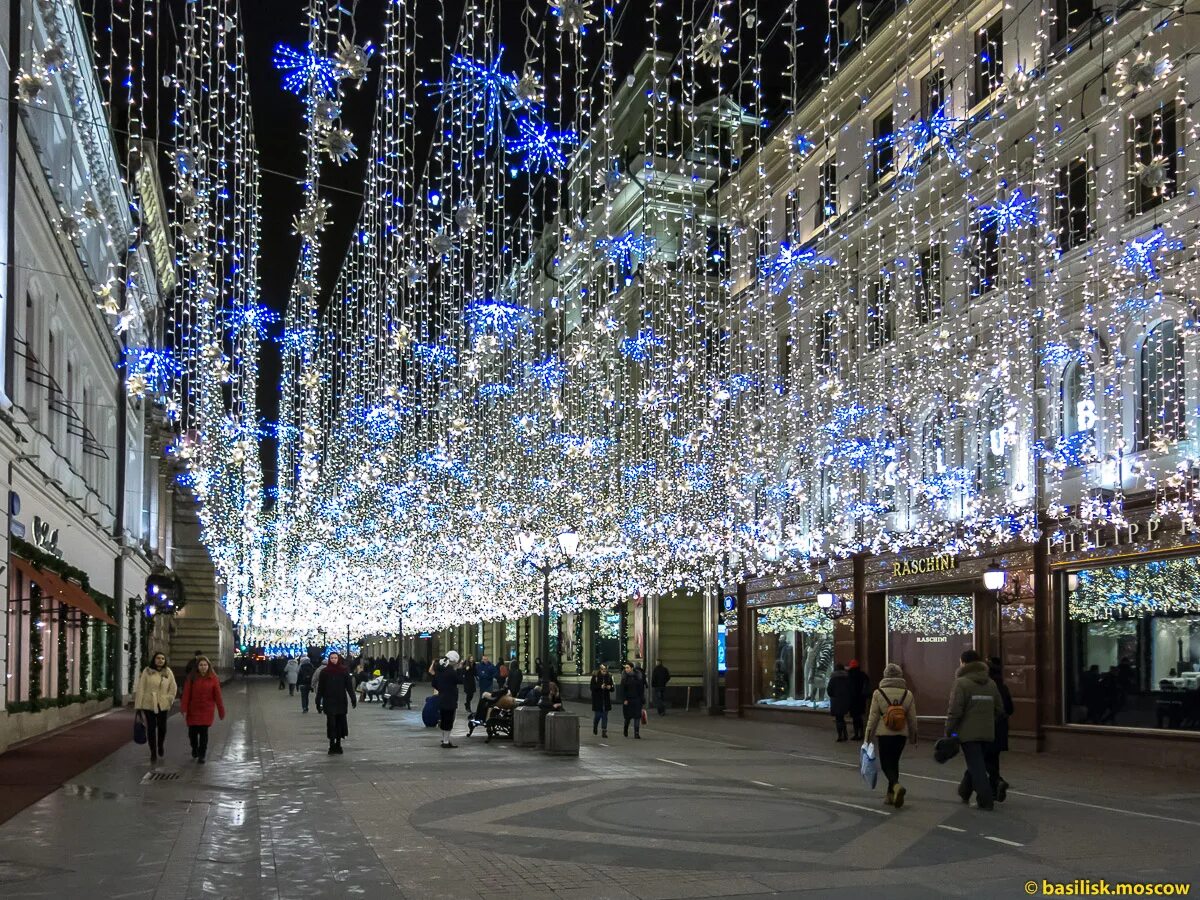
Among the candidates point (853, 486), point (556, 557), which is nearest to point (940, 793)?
point (853, 486)

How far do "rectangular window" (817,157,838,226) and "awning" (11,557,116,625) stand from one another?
1885cm

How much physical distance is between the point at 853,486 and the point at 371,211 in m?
14.9

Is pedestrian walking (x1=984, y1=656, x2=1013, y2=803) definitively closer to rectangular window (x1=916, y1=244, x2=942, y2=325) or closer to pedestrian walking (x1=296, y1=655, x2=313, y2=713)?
rectangular window (x1=916, y1=244, x2=942, y2=325)

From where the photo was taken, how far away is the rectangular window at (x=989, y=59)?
2555 centimetres

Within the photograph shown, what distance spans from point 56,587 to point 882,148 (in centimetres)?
2001

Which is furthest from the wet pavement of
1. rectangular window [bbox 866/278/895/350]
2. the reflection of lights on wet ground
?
rectangular window [bbox 866/278/895/350]

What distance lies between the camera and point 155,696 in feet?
65.3

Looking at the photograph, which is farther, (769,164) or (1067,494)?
(769,164)

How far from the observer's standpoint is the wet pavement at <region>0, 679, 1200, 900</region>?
985 centimetres

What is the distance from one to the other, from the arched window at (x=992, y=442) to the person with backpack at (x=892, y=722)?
37.5ft

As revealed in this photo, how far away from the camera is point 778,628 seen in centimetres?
3647

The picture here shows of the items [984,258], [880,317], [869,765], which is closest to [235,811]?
[869,765]

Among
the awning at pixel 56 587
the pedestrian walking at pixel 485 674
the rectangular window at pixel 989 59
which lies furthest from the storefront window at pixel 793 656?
the awning at pixel 56 587

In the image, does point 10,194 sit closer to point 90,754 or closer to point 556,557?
point 90,754
